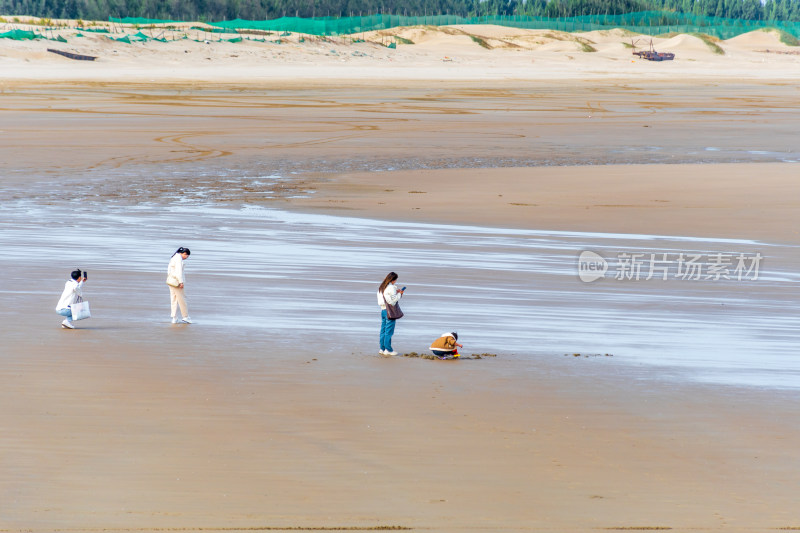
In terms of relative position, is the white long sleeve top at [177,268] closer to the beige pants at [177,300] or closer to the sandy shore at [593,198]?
the beige pants at [177,300]

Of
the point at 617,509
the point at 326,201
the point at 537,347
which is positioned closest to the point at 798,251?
the point at 537,347

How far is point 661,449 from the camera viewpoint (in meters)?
7.35

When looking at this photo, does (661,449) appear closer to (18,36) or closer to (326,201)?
(326,201)

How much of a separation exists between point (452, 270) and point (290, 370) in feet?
17.3

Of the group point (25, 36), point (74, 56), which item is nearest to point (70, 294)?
point (74, 56)

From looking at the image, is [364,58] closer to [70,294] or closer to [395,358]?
[70,294]

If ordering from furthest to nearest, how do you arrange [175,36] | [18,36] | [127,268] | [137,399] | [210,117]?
[175,36] → [18,36] → [210,117] → [127,268] → [137,399]

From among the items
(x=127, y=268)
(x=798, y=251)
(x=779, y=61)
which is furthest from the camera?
(x=779, y=61)

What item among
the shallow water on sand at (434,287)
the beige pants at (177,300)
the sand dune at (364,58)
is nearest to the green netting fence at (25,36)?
the sand dune at (364,58)

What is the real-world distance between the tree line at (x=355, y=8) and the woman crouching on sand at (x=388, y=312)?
106337 mm

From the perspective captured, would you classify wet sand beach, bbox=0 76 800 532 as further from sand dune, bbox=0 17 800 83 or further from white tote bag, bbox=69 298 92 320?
sand dune, bbox=0 17 800 83

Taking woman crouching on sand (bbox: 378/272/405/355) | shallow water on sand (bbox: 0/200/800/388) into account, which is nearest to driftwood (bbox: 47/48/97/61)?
shallow water on sand (bbox: 0/200/800/388)

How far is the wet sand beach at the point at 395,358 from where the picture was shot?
6.43 meters

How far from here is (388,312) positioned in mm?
9602
